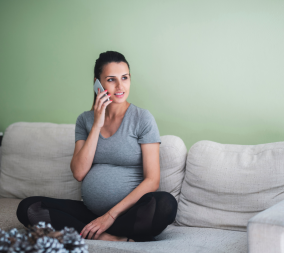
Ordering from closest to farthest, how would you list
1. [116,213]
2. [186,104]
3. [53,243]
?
1. [53,243]
2. [116,213]
3. [186,104]

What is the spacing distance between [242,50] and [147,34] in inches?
24.4

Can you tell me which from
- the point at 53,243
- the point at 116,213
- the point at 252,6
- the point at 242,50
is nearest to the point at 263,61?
the point at 242,50

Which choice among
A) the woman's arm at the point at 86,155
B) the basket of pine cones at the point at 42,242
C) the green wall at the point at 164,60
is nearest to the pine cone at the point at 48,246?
the basket of pine cones at the point at 42,242

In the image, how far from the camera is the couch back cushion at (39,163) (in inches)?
71.5

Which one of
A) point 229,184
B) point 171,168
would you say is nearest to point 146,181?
point 171,168

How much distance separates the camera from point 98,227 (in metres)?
1.23

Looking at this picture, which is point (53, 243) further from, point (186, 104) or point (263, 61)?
point (263, 61)

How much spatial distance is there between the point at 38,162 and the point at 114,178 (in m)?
0.77

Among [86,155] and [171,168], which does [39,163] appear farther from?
[171,168]

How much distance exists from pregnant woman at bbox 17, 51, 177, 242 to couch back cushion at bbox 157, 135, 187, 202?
16 cm

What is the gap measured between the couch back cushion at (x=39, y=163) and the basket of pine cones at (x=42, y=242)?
1.16 meters

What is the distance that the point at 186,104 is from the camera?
183 cm

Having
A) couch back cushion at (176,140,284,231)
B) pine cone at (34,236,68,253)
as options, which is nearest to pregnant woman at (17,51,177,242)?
couch back cushion at (176,140,284,231)

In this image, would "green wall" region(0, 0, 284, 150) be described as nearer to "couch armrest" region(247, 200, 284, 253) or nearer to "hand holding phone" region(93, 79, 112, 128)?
"hand holding phone" region(93, 79, 112, 128)
